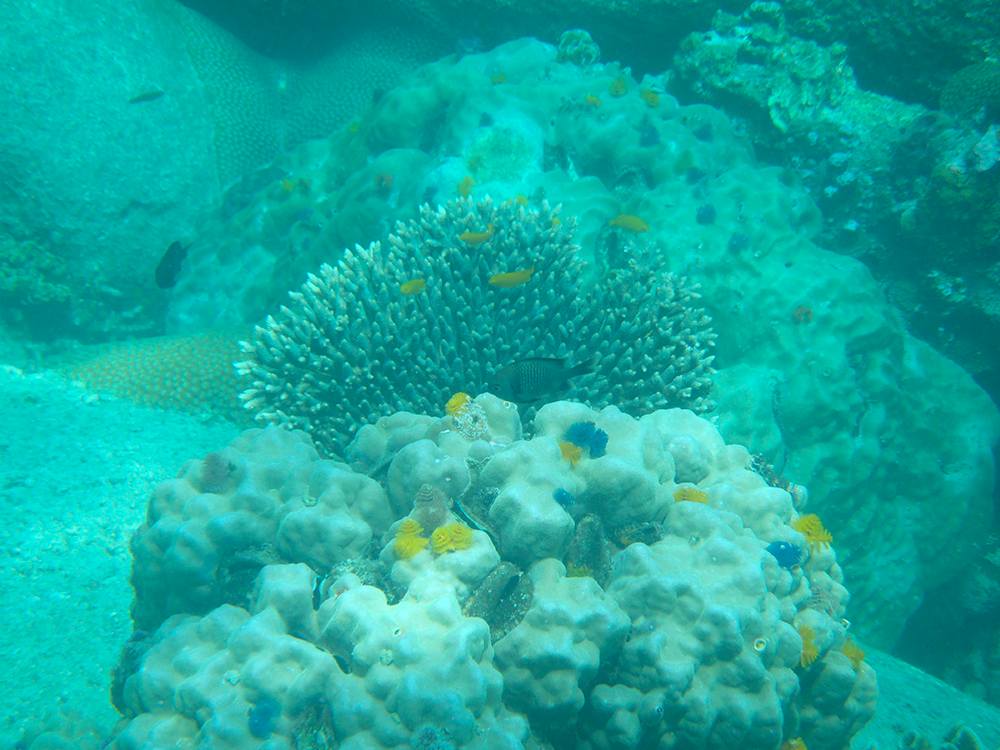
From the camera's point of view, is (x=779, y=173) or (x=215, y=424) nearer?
(x=215, y=424)

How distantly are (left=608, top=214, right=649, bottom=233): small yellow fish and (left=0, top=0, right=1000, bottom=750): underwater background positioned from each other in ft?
0.13

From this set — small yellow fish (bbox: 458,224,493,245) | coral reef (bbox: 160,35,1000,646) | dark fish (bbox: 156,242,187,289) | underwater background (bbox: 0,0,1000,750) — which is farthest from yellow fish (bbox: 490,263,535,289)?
dark fish (bbox: 156,242,187,289)

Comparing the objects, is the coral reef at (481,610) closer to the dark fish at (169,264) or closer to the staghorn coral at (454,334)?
the staghorn coral at (454,334)

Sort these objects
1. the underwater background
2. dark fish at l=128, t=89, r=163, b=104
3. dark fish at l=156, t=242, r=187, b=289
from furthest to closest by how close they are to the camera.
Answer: dark fish at l=128, t=89, r=163, b=104
dark fish at l=156, t=242, r=187, b=289
the underwater background

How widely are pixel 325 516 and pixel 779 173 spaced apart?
275 inches

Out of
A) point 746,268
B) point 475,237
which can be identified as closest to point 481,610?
point 475,237

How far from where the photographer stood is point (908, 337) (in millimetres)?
6262

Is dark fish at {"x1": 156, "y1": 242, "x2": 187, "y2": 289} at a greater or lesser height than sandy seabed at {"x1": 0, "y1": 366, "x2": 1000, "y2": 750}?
greater

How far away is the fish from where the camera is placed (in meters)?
2.45

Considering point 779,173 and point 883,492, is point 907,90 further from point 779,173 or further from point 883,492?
point 883,492

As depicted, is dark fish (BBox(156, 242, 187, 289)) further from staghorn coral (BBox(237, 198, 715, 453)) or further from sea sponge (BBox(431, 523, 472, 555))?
sea sponge (BBox(431, 523, 472, 555))

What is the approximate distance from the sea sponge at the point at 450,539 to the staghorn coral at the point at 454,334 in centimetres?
154

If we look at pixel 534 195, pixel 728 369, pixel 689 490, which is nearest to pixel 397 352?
pixel 689 490

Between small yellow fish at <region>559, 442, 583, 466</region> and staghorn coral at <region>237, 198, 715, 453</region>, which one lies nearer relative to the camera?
small yellow fish at <region>559, 442, 583, 466</region>
